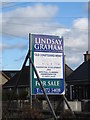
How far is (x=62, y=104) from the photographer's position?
877 inches

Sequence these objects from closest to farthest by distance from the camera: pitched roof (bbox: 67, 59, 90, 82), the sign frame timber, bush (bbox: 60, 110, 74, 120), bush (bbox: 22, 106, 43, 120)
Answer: bush (bbox: 22, 106, 43, 120)
bush (bbox: 60, 110, 74, 120)
the sign frame timber
pitched roof (bbox: 67, 59, 90, 82)

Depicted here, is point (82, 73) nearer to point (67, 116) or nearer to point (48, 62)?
point (48, 62)

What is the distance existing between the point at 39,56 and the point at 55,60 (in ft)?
3.50

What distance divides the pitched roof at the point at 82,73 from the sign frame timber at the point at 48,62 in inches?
912

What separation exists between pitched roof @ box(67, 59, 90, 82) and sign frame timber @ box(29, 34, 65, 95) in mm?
23166

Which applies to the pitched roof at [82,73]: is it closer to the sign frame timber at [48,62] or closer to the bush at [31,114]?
the sign frame timber at [48,62]

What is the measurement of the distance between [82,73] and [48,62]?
26.7 metres

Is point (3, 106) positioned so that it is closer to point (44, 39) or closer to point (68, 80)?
point (44, 39)

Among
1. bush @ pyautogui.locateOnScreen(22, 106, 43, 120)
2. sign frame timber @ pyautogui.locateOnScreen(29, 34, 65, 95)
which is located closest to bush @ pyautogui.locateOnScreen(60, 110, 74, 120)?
bush @ pyautogui.locateOnScreen(22, 106, 43, 120)

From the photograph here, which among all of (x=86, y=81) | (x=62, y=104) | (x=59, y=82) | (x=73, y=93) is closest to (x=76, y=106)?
(x=62, y=104)

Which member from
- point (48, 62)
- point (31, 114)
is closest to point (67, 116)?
point (31, 114)

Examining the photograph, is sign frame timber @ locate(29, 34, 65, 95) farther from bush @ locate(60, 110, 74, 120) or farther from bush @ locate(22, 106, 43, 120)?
bush @ locate(60, 110, 74, 120)

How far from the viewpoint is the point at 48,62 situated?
20.3 m

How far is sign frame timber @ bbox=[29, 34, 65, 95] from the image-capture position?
65.6 feet
